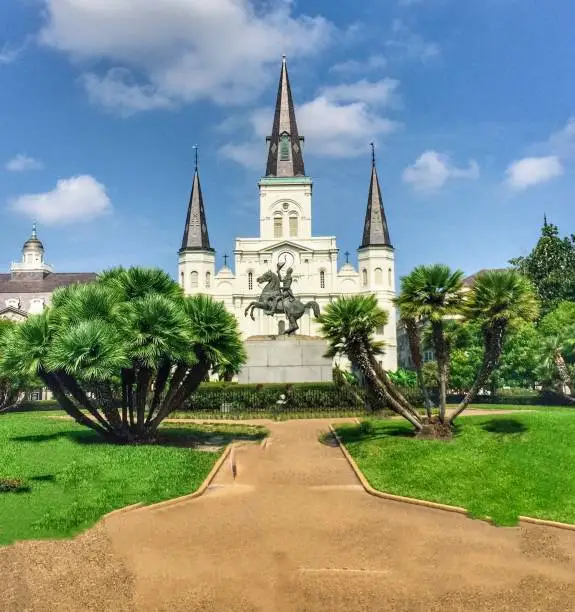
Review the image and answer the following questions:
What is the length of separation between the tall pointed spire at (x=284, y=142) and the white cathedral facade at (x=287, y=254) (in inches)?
5.3

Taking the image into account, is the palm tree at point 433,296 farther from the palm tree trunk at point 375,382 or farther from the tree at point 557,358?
the tree at point 557,358

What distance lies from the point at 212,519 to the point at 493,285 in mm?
11880

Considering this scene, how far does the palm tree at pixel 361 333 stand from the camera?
19578mm

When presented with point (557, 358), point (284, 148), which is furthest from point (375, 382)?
point (284, 148)

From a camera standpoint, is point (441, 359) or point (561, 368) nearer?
point (441, 359)

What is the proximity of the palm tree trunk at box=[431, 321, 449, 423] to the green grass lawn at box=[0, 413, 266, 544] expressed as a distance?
288 inches

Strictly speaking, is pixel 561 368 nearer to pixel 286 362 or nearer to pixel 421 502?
pixel 286 362

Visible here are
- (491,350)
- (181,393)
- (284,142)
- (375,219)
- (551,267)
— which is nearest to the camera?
(491,350)

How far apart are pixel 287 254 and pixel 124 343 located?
192 ft

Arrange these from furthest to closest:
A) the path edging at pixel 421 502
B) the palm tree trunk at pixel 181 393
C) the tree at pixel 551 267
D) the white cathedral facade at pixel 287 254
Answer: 1. the white cathedral facade at pixel 287 254
2. the tree at pixel 551 267
3. the palm tree trunk at pixel 181 393
4. the path edging at pixel 421 502

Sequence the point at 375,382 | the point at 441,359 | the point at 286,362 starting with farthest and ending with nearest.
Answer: the point at 286,362
the point at 441,359
the point at 375,382

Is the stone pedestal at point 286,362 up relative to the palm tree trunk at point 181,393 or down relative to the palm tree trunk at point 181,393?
up

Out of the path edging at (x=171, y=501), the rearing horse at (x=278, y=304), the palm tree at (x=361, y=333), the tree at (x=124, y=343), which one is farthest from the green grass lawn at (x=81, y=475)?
the rearing horse at (x=278, y=304)

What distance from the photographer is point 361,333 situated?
19.7 meters
